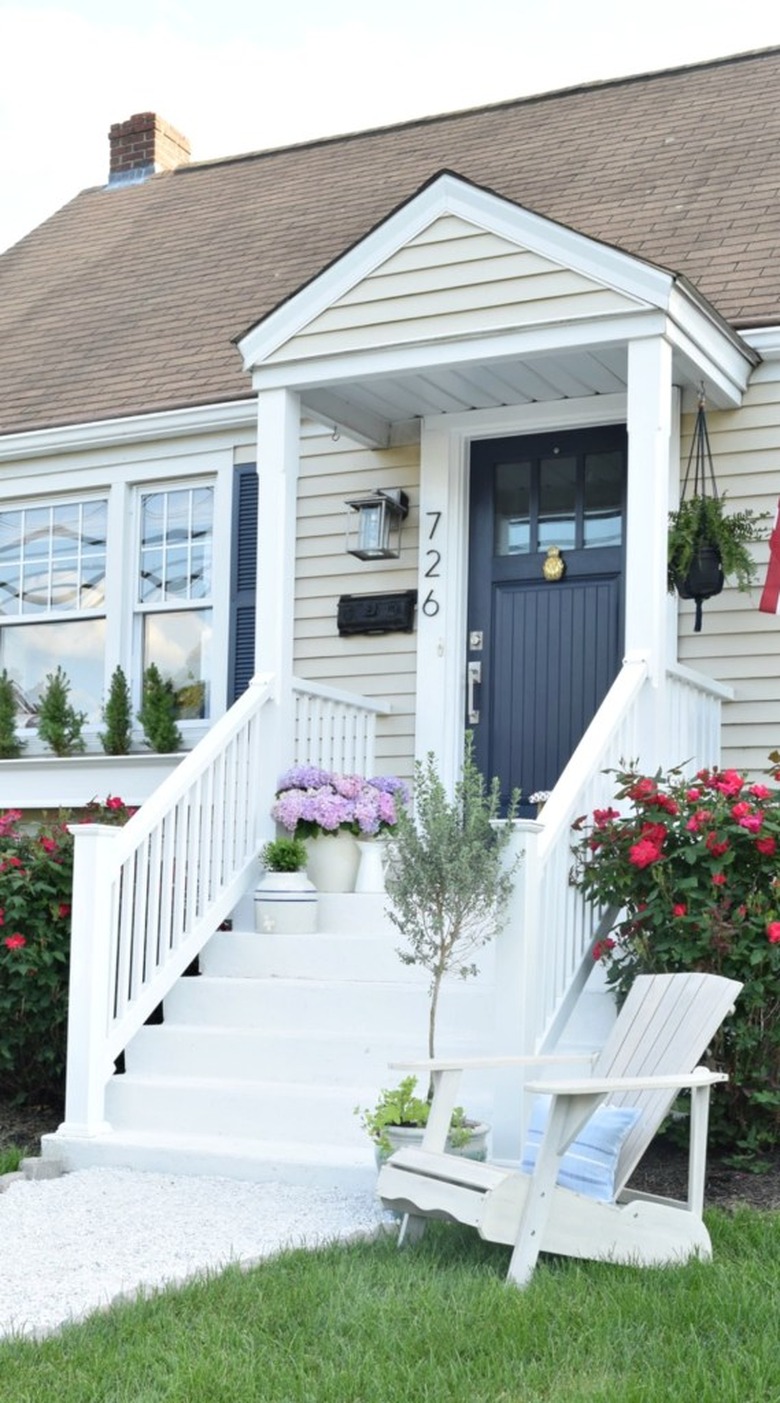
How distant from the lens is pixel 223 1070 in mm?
6375

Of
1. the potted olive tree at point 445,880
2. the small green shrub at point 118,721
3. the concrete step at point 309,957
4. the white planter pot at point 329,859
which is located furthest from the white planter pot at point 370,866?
the small green shrub at point 118,721

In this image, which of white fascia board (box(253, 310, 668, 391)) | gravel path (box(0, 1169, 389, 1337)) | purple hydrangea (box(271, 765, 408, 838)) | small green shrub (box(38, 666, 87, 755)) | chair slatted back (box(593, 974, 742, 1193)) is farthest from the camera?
small green shrub (box(38, 666, 87, 755))

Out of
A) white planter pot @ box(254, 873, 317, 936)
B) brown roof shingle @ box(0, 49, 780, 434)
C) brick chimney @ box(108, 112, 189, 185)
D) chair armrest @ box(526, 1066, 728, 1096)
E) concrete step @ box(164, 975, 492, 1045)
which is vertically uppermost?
brick chimney @ box(108, 112, 189, 185)

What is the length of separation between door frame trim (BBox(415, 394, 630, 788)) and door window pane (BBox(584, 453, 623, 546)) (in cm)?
23

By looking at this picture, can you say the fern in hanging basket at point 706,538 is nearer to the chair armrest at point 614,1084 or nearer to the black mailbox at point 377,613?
the black mailbox at point 377,613

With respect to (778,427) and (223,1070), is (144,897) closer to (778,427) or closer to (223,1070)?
(223,1070)

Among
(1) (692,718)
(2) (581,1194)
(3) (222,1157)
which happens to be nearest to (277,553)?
(1) (692,718)

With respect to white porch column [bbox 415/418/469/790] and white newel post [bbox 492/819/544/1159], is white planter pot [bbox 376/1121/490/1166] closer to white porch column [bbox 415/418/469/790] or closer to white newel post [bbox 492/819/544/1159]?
white newel post [bbox 492/819/544/1159]

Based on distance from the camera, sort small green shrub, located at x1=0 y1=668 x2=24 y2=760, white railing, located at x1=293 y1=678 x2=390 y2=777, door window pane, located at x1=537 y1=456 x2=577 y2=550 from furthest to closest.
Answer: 1. small green shrub, located at x1=0 y1=668 x2=24 y2=760
2. door window pane, located at x1=537 y1=456 x2=577 y2=550
3. white railing, located at x1=293 y1=678 x2=390 y2=777

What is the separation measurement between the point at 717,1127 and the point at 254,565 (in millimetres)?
4641

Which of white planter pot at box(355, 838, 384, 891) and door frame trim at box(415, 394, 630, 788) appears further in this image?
door frame trim at box(415, 394, 630, 788)

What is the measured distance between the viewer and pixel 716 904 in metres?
5.52

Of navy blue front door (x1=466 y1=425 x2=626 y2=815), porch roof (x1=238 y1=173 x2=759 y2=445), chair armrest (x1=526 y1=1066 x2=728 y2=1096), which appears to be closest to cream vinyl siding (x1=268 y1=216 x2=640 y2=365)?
porch roof (x1=238 y1=173 x2=759 y2=445)

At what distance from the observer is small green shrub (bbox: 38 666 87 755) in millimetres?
9461
